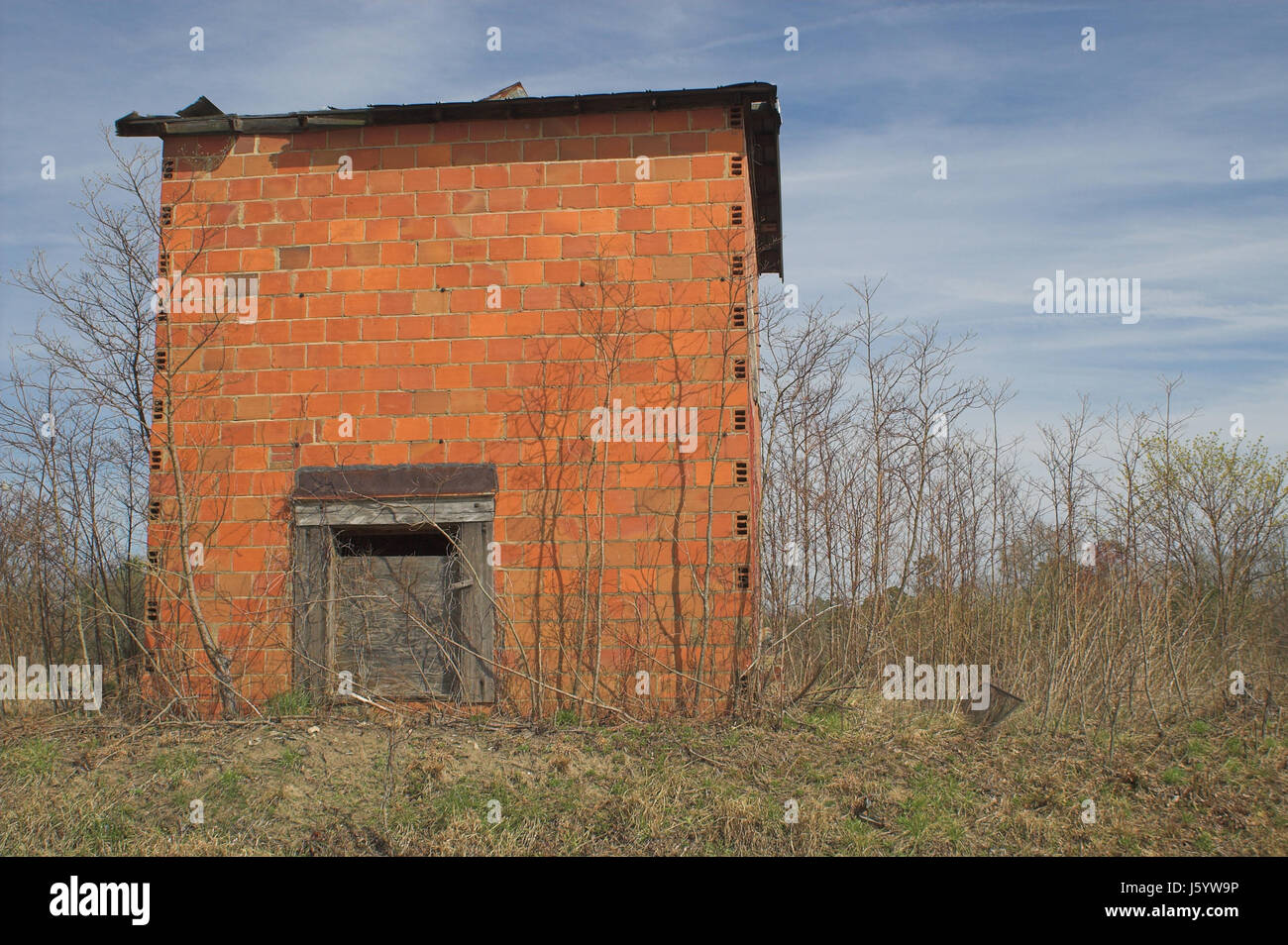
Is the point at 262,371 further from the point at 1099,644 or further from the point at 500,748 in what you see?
the point at 1099,644

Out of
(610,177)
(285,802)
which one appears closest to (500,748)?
(285,802)

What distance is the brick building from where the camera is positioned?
26.5ft

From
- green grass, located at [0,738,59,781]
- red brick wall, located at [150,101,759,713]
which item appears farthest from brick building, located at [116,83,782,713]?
green grass, located at [0,738,59,781]

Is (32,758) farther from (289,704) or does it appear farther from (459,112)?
(459,112)

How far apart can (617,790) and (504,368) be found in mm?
3611

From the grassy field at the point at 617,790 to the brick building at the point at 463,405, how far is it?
72 centimetres

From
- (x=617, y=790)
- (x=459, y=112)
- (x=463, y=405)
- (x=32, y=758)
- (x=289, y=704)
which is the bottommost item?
(x=617, y=790)

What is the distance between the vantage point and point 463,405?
8312 millimetres

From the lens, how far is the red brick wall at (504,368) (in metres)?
8.05

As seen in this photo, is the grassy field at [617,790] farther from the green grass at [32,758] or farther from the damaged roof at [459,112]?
the damaged roof at [459,112]

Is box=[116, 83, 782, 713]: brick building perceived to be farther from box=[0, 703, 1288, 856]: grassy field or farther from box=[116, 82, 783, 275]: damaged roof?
box=[0, 703, 1288, 856]: grassy field

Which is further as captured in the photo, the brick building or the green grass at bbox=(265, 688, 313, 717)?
the brick building

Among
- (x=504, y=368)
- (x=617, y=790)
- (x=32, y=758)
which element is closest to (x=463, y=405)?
(x=504, y=368)

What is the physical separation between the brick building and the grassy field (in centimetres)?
72
